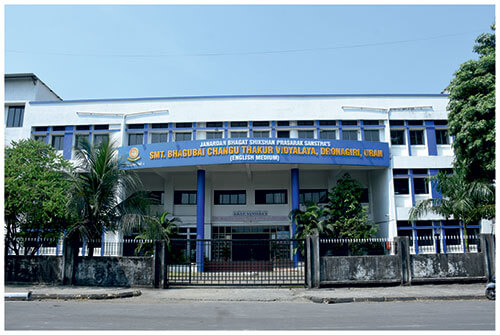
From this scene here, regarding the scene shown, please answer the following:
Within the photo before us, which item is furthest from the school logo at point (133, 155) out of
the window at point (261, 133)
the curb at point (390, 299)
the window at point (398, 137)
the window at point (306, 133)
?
the window at point (398, 137)

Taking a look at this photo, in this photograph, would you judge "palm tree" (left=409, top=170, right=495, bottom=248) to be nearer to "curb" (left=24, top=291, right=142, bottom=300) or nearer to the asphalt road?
the asphalt road

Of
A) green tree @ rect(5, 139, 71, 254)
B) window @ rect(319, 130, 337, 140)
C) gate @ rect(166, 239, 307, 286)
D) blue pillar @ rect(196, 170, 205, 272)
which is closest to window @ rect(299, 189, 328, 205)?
window @ rect(319, 130, 337, 140)

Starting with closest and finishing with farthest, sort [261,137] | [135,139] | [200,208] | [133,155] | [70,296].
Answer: [70,296]
[133,155]
[200,208]
[261,137]
[135,139]

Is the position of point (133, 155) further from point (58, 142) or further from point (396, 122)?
point (396, 122)

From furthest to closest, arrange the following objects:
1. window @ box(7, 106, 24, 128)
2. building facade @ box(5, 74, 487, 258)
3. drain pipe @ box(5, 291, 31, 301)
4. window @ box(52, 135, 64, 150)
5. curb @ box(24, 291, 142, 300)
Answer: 1. window @ box(7, 106, 24, 128)
2. window @ box(52, 135, 64, 150)
3. building facade @ box(5, 74, 487, 258)
4. curb @ box(24, 291, 142, 300)
5. drain pipe @ box(5, 291, 31, 301)

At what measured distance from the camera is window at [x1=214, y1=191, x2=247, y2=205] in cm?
2591

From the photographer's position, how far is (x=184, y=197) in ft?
85.8

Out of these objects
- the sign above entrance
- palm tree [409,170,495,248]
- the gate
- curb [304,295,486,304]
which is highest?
the sign above entrance

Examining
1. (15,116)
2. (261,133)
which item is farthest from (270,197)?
(15,116)

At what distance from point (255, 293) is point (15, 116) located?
22.7m

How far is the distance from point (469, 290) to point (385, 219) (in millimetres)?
12134

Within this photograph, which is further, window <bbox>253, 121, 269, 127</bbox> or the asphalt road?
window <bbox>253, 121, 269, 127</bbox>

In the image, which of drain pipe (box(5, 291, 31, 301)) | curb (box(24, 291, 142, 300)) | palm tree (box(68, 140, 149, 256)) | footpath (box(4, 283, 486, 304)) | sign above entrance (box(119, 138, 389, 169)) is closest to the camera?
drain pipe (box(5, 291, 31, 301))

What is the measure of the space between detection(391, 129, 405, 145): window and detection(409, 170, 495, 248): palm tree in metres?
8.40
